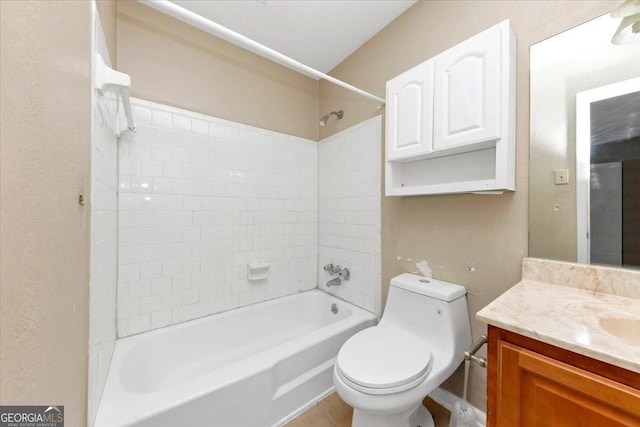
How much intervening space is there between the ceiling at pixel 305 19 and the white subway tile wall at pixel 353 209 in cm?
68

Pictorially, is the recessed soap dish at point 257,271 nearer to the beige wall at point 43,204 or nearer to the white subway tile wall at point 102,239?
the white subway tile wall at point 102,239

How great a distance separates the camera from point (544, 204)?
1099mm

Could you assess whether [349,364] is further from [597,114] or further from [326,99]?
[326,99]

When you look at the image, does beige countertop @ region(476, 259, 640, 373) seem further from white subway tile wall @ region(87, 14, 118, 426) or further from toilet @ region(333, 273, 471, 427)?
white subway tile wall @ region(87, 14, 118, 426)

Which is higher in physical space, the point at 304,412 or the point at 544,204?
the point at 544,204

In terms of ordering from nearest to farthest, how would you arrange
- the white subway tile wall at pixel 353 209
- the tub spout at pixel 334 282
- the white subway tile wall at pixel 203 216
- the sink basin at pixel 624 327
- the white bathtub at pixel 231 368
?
the sink basin at pixel 624 327 < the white bathtub at pixel 231 368 < the white subway tile wall at pixel 203 216 < the white subway tile wall at pixel 353 209 < the tub spout at pixel 334 282

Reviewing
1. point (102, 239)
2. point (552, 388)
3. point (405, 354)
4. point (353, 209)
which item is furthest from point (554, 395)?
point (102, 239)

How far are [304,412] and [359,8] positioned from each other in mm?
2623

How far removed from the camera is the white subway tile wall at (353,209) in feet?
6.14

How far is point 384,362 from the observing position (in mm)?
1105

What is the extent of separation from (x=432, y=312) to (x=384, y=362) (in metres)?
0.42

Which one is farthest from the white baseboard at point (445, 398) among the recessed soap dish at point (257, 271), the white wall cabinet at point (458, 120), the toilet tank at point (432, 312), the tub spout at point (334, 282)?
the recessed soap dish at point (257, 271)

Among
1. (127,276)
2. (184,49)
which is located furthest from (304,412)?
(184,49)

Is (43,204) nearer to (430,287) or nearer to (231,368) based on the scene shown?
(231,368)
